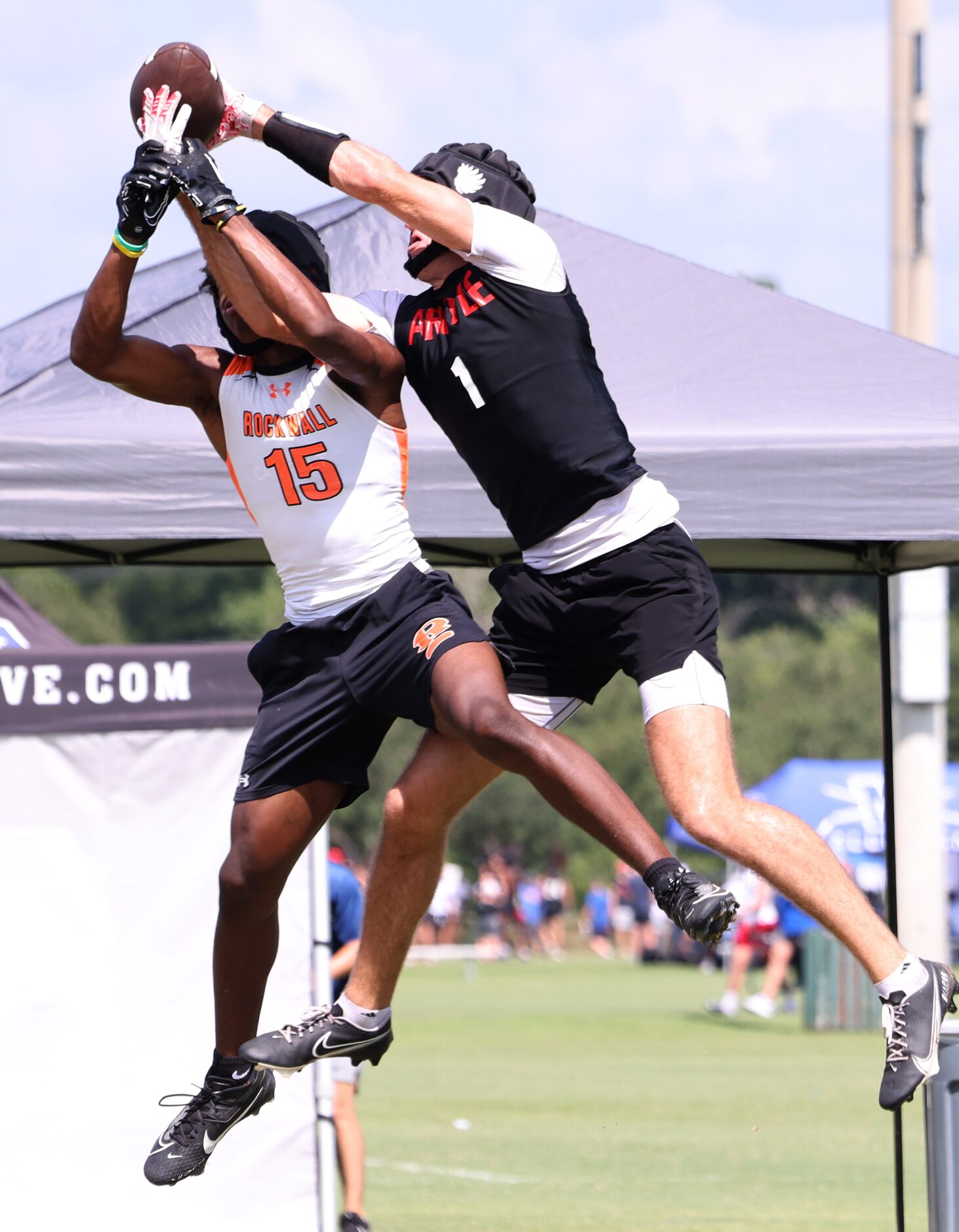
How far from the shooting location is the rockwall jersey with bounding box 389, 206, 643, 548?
4.49m

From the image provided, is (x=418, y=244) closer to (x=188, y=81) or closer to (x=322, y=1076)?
(x=188, y=81)

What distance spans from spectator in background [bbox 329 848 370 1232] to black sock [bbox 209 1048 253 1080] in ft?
4.51

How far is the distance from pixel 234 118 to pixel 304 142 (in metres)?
0.21

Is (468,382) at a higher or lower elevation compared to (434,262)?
lower

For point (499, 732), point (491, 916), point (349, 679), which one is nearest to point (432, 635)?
point (349, 679)

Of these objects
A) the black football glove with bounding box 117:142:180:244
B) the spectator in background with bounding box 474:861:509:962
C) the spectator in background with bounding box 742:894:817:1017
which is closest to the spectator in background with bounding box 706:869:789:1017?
the spectator in background with bounding box 742:894:817:1017

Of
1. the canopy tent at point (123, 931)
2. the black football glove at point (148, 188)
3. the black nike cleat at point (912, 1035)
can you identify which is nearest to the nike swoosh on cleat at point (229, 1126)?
the canopy tent at point (123, 931)

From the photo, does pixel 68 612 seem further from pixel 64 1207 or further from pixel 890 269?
pixel 64 1207

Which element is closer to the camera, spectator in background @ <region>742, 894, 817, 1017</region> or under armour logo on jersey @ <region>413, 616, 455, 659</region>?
under armour logo on jersey @ <region>413, 616, 455, 659</region>

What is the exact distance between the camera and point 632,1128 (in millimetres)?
10703

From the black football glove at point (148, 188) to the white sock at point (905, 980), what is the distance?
255cm

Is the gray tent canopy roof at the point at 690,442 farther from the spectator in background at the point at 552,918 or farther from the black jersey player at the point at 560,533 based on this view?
the spectator in background at the point at 552,918

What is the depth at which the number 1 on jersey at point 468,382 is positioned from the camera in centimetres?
452

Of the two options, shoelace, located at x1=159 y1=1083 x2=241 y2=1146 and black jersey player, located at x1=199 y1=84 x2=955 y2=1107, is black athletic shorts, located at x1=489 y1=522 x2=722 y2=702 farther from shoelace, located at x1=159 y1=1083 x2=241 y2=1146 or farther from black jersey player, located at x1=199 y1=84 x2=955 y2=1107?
shoelace, located at x1=159 y1=1083 x2=241 y2=1146
